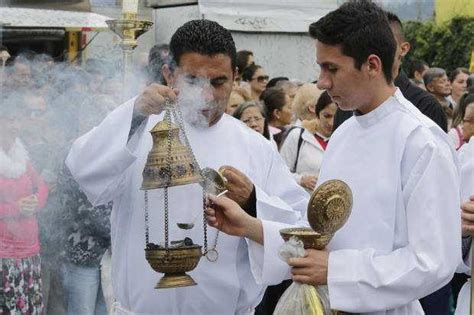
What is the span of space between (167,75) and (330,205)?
2.82 ft

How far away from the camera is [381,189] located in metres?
2.96

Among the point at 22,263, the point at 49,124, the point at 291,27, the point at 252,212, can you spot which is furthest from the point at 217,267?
the point at 291,27

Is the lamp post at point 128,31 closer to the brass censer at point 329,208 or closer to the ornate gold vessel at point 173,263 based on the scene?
the ornate gold vessel at point 173,263

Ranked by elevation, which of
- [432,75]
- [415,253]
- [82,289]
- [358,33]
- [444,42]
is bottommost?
[82,289]

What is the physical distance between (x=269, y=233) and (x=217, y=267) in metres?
0.28

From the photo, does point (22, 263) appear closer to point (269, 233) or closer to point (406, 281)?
point (269, 233)

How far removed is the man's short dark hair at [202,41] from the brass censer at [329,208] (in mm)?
716

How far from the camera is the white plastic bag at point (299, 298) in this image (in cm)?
293

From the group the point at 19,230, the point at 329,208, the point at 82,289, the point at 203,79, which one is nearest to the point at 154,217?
the point at 203,79

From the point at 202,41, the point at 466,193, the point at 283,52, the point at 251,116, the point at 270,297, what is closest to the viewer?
the point at 202,41

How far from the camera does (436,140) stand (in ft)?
9.71

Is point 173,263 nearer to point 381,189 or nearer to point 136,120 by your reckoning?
point 136,120

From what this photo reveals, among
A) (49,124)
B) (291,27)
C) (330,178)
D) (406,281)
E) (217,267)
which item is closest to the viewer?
(406,281)

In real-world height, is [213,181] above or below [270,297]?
above
